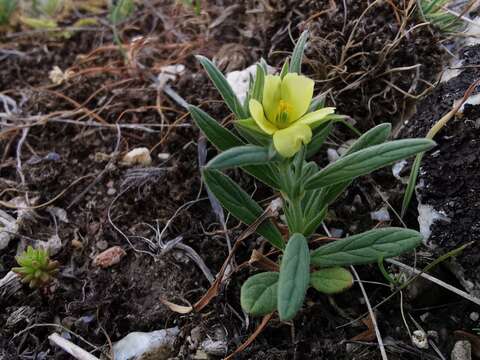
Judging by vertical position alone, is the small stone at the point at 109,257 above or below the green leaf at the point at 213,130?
below

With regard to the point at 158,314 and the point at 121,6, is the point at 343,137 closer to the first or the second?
the point at 158,314

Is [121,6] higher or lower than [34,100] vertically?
higher

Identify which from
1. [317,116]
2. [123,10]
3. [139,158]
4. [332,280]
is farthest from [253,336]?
[123,10]

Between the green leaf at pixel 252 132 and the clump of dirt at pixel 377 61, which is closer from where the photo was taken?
the green leaf at pixel 252 132

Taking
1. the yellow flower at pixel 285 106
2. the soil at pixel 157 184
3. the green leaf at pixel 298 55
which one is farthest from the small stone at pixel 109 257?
the green leaf at pixel 298 55

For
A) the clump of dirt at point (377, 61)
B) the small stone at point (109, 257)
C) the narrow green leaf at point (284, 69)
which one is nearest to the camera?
the narrow green leaf at point (284, 69)

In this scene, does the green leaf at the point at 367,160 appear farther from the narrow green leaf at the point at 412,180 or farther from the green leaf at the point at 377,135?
the narrow green leaf at the point at 412,180

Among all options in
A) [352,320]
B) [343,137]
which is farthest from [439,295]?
[343,137]

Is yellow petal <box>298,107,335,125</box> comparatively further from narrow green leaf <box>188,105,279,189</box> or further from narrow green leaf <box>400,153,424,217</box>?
narrow green leaf <box>400,153,424,217</box>
